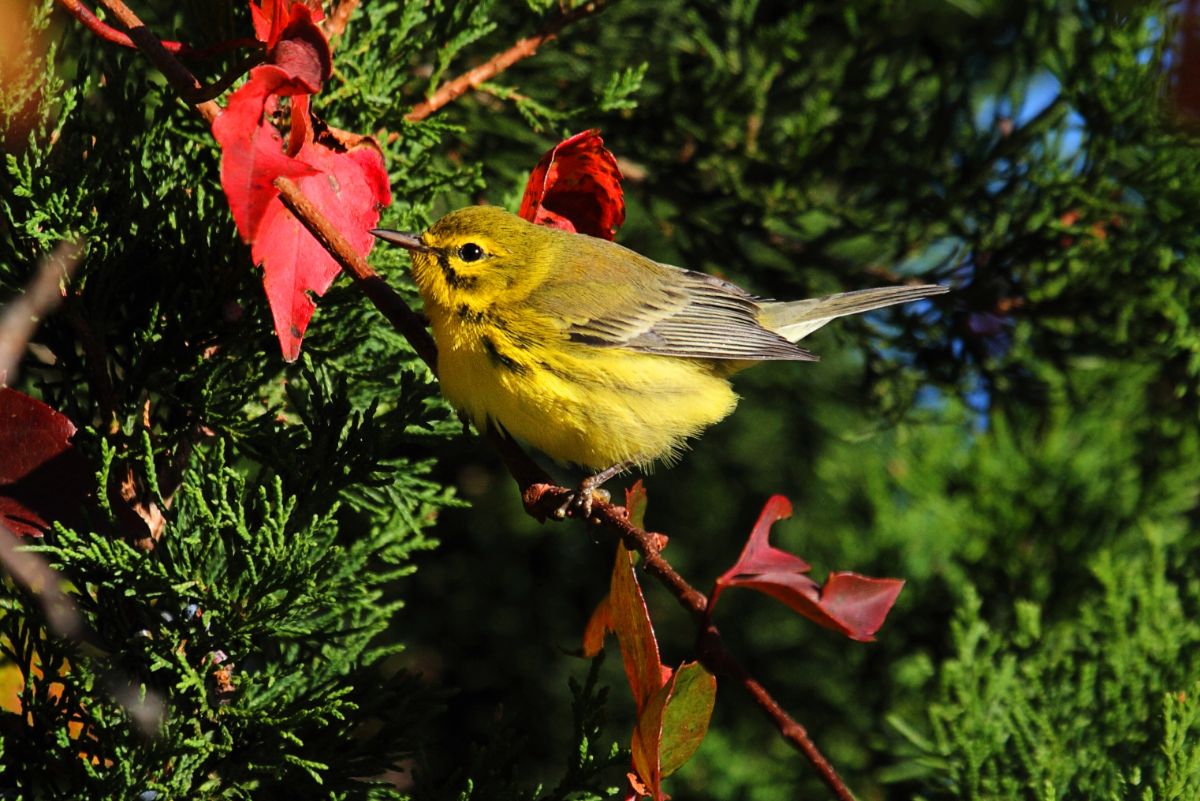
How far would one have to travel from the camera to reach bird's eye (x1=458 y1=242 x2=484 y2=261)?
2.36m

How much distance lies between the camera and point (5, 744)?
5.37ft

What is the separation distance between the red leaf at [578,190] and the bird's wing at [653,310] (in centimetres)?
65

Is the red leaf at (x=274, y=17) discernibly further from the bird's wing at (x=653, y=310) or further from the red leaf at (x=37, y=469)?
the bird's wing at (x=653, y=310)

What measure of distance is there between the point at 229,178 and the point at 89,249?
1.82 ft

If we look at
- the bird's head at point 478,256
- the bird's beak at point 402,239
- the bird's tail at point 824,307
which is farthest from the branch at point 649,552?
the bird's tail at point 824,307

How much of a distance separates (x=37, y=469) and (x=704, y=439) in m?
2.49

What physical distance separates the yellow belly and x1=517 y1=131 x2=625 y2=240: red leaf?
355 mm

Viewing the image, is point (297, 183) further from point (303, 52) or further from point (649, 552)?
point (649, 552)

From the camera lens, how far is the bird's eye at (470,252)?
236cm

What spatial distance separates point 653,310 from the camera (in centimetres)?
290

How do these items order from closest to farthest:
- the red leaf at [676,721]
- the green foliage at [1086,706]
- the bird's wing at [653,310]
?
the red leaf at [676,721], the green foliage at [1086,706], the bird's wing at [653,310]

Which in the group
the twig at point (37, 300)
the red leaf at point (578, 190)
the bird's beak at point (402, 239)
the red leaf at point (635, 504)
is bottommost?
the red leaf at point (635, 504)

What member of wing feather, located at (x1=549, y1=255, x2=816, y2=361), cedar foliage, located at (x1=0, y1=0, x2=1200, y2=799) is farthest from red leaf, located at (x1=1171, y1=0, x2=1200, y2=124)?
wing feather, located at (x1=549, y1=255, x2=816, y2=361)

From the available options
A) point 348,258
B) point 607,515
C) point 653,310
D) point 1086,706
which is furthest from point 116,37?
point 1086,706
